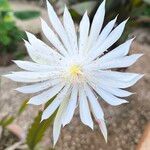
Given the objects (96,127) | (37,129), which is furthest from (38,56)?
(96,127)

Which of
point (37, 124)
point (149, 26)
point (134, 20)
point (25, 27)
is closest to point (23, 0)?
point (25, 27)

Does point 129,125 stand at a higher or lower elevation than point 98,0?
lower

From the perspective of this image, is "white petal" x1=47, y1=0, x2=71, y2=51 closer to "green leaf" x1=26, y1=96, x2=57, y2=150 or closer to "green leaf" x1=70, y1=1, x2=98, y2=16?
"green leaf" x1=26, y1=96, x2=57, y2=150

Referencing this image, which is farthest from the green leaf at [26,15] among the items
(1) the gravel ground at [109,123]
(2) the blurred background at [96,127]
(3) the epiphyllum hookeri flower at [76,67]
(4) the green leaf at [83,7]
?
(3) the epiphyllum hookeri flower at [76,67]

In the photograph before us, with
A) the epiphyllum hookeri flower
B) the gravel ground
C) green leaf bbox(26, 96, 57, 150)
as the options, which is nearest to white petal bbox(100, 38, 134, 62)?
the epiphyllum hookeri flower

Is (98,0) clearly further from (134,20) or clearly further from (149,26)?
(149,26)

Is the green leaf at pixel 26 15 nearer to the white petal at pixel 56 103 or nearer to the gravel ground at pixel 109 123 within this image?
the gravel ground at pixel 109 123
